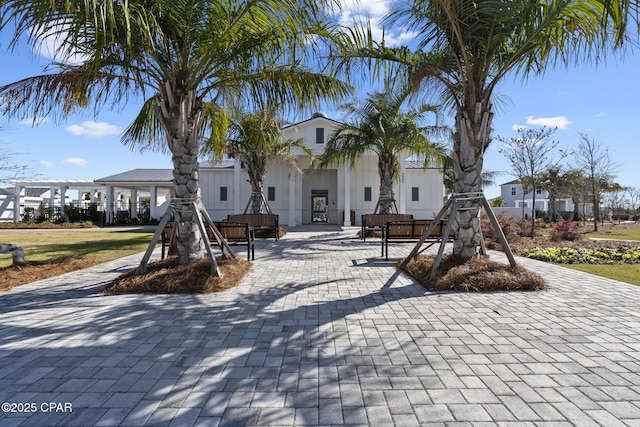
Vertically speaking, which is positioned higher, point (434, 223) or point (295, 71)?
point (295, 71)

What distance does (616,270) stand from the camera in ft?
23.9

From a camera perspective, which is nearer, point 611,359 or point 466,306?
point 611,359

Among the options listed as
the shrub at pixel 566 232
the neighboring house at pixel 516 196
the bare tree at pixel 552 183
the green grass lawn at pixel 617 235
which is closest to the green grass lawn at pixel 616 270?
the shrub at pixel 566 232

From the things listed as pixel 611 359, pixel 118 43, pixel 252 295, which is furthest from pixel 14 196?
pixel 611 359

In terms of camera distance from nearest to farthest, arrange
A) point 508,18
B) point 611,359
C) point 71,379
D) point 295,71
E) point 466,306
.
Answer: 1. point 71,379
2. point 611,359
3. point 466,306
4. point 508,18
5. point 295,71

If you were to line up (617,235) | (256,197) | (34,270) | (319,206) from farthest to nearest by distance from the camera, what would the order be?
1. (319,206)
2. (617,235)
3. (256,197)
4. (34,270)

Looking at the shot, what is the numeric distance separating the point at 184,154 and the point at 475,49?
5.61 meters

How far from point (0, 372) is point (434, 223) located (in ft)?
21.8

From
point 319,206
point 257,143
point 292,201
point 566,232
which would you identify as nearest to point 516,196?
point 319,206

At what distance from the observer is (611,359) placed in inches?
119

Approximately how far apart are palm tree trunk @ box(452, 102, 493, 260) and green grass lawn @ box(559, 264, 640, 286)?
110 inches

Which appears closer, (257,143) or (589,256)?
(589,256)

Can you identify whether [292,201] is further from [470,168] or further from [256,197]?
[470,168]

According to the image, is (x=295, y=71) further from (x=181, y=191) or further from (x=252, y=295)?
(x=252, y=295)
